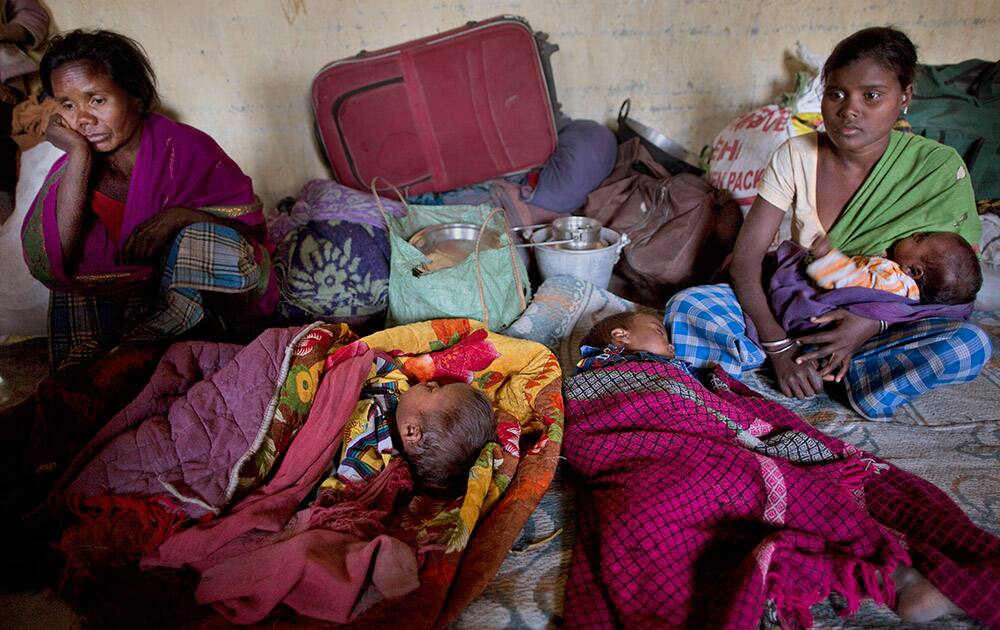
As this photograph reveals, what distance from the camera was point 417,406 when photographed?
1.61m

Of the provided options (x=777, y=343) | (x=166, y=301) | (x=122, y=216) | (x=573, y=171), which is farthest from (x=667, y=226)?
(x=122, y=216)

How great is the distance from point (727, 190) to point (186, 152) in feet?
7.27

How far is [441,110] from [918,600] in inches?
98.0

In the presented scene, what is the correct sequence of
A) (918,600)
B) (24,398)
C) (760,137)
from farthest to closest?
(760,137), (24,398), (918,600)

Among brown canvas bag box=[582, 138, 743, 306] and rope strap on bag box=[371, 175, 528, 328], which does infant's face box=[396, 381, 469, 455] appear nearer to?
rope strap on bag box=[371, 175, 528, 328]

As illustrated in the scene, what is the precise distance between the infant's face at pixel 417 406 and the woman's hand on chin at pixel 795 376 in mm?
1006

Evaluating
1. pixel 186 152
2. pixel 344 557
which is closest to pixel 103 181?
pixel 186 152

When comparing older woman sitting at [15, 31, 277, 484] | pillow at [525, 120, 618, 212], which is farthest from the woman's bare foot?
pillow at [525, 120, 618, 212]

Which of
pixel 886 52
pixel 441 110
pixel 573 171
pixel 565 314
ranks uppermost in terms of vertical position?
pixel 886 52

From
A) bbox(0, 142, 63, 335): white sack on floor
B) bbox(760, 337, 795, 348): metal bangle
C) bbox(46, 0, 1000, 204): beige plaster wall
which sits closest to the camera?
bbox(760, 337, 795, 348): metal bangle

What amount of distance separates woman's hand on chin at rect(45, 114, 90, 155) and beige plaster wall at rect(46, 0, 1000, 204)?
52.1 inches

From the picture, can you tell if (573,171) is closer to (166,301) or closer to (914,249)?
(914,249)

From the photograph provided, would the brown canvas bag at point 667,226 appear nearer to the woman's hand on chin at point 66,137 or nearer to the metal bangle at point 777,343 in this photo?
the metal bangle at point 777,343

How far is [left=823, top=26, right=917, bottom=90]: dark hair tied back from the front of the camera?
1.57m
